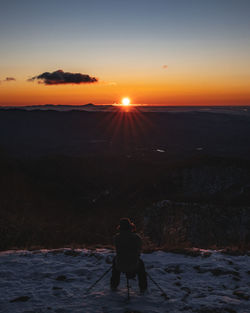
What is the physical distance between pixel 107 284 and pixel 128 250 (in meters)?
1.52

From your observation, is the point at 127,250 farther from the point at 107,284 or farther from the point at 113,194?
the point at 113,194

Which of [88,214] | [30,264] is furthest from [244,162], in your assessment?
[30,264]

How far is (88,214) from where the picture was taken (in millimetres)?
32812

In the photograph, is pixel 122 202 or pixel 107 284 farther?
pixel 122 202

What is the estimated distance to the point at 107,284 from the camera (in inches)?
256

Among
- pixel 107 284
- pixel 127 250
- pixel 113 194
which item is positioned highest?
pixel 127 250

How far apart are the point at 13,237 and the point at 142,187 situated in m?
29.6

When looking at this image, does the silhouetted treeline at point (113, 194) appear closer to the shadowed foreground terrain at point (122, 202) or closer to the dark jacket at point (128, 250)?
the shadowed foreground terrain at point (122, 202)

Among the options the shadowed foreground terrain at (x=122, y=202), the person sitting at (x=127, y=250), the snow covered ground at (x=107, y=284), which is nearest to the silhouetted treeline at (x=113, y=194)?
the shadowed foreground terrain at (x=122, y=202)

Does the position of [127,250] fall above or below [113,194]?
above

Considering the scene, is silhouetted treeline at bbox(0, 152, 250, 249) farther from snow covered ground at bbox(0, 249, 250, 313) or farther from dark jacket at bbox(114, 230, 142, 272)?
dark jacket at bbox(114, 230, 142, 272)

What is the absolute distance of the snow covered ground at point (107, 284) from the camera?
5.53 m

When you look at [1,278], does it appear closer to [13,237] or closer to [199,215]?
[13,237]

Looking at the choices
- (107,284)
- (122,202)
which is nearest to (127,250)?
(107,284)
